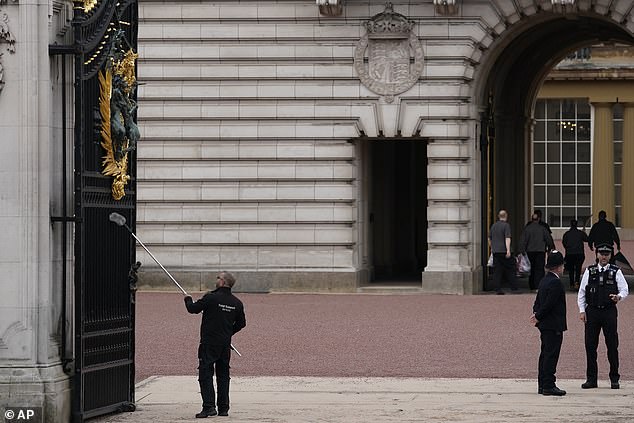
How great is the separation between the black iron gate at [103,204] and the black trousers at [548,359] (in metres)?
4.06

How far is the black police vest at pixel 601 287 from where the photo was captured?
1877cm

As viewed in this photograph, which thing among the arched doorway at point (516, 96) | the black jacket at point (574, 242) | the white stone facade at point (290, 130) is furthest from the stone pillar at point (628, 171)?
the white stone facade at point (290, 130)

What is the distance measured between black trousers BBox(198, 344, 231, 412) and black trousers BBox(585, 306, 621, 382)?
405cm

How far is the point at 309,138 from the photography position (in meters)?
33.2

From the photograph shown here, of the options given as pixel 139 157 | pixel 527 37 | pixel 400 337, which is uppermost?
pixel 527 37

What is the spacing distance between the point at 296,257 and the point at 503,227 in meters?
3.80

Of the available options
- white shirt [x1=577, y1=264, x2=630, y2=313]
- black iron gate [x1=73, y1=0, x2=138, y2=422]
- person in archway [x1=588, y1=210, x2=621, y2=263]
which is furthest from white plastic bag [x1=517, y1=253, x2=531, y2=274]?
black iron gate [x1=73, y1=0, x2=138, y2=422]

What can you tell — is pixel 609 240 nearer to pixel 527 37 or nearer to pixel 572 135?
pixel 527 37

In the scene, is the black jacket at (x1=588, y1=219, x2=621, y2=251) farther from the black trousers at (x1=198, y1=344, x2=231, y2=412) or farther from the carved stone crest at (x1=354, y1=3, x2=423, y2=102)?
the black trousers at (x1=198, y1=344, x2=231, y2=412)

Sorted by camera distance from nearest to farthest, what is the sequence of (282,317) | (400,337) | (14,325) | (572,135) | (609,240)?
(14,325)
(400,337)
(282,317)
(609,240)
(572,135)

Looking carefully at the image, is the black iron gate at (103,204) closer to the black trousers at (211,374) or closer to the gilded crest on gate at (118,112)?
the gilded crest on gate at (118,112)

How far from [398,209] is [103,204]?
73.8 ft

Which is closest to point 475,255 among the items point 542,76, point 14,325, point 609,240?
point 609,240

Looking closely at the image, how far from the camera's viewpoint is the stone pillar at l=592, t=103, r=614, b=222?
63.5 metres
